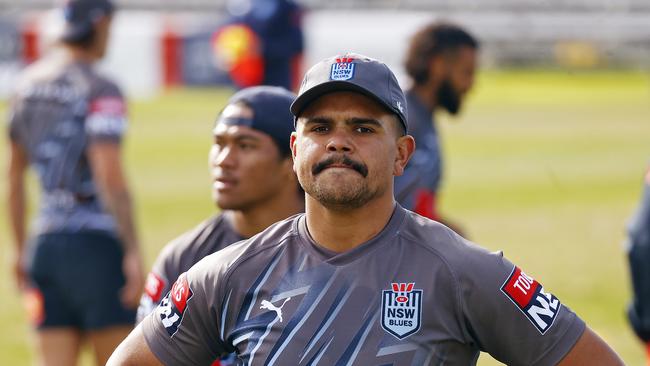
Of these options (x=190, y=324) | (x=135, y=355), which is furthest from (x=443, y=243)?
(x=135, y=355)

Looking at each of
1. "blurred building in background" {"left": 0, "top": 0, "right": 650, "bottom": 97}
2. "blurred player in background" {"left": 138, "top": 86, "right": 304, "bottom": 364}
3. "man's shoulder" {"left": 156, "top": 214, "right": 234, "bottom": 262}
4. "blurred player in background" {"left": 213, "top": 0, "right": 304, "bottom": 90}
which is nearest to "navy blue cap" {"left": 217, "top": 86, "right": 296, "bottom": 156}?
"blurred player in background" {"left": 138, "top": 86, "right": 304, "bottom": 364}

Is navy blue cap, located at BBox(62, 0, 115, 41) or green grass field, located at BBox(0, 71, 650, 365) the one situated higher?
navy blue cap, located at BBox(62, 0, 115, 41)

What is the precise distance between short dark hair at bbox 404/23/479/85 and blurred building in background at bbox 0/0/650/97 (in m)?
19.7

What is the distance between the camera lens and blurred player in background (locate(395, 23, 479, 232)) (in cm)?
658

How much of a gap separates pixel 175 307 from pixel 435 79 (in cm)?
385

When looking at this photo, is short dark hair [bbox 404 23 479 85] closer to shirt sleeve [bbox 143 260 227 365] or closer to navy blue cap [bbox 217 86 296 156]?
navy blue cap [bbox 217 86 296 156]

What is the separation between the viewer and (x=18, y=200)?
6.91 metres

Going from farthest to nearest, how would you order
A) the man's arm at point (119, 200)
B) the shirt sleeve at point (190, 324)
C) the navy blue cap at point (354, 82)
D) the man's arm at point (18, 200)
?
the man's arm at point (18, 200), the man's arm at point (119, 200), the shirt sleeve at point (190, 324), the navy blue cap at point (354, 82)

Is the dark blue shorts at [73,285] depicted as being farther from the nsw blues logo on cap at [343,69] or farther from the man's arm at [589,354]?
the man's arm at [589,354]

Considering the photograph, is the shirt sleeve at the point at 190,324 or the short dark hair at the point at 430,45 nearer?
the shirt sleeve at the point at 190,324

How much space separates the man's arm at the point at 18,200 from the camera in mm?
6805

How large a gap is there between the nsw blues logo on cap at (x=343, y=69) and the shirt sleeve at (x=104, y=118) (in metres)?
3.20

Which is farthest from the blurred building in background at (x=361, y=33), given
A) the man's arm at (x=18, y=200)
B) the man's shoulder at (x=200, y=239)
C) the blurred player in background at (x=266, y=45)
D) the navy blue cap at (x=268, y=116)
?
the man's shoulder at (x=200, y=239)

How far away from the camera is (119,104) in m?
6.46
